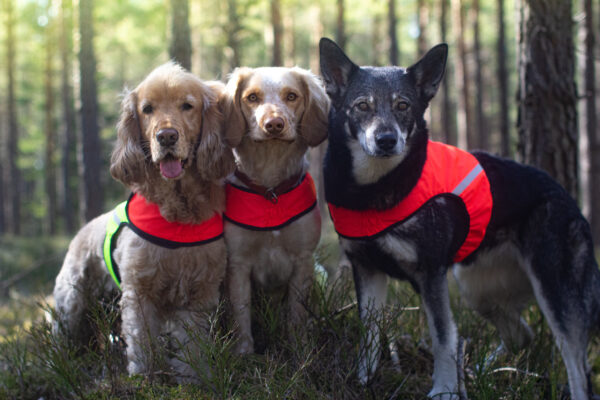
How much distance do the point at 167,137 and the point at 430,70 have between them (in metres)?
1.90

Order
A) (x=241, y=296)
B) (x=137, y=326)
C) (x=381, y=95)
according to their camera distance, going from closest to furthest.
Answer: (x=381, y=95)
(x=137, y=326)
(x=241, y=296)

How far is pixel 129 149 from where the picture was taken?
11.4ft

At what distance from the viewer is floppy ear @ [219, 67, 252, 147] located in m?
3.62

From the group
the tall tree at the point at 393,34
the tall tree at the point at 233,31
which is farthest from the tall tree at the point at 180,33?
the tall tree at the point at 393,34

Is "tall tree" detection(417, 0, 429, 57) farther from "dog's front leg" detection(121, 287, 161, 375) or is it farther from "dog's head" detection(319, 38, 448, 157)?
"dog's front leg" detection(121, 287, 161, 375)

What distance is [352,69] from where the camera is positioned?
3.44m

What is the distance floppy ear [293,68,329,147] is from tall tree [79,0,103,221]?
22.6 feet

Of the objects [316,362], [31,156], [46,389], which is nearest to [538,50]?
[316,362]

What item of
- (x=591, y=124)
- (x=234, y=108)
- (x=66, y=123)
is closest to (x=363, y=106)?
(x=234, y=108)

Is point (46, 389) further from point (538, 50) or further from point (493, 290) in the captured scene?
point (538, 50)

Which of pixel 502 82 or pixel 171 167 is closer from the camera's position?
pixel 171 167

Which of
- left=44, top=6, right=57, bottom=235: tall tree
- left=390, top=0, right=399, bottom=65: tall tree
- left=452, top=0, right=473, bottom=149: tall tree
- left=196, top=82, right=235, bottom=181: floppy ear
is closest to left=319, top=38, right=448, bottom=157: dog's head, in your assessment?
left=196, top=82, right=235, bottom=181: floppy ear

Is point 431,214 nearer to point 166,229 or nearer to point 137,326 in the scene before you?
point 166,229

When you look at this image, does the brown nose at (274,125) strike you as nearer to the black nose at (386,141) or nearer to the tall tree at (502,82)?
the black nose at (386,141)
